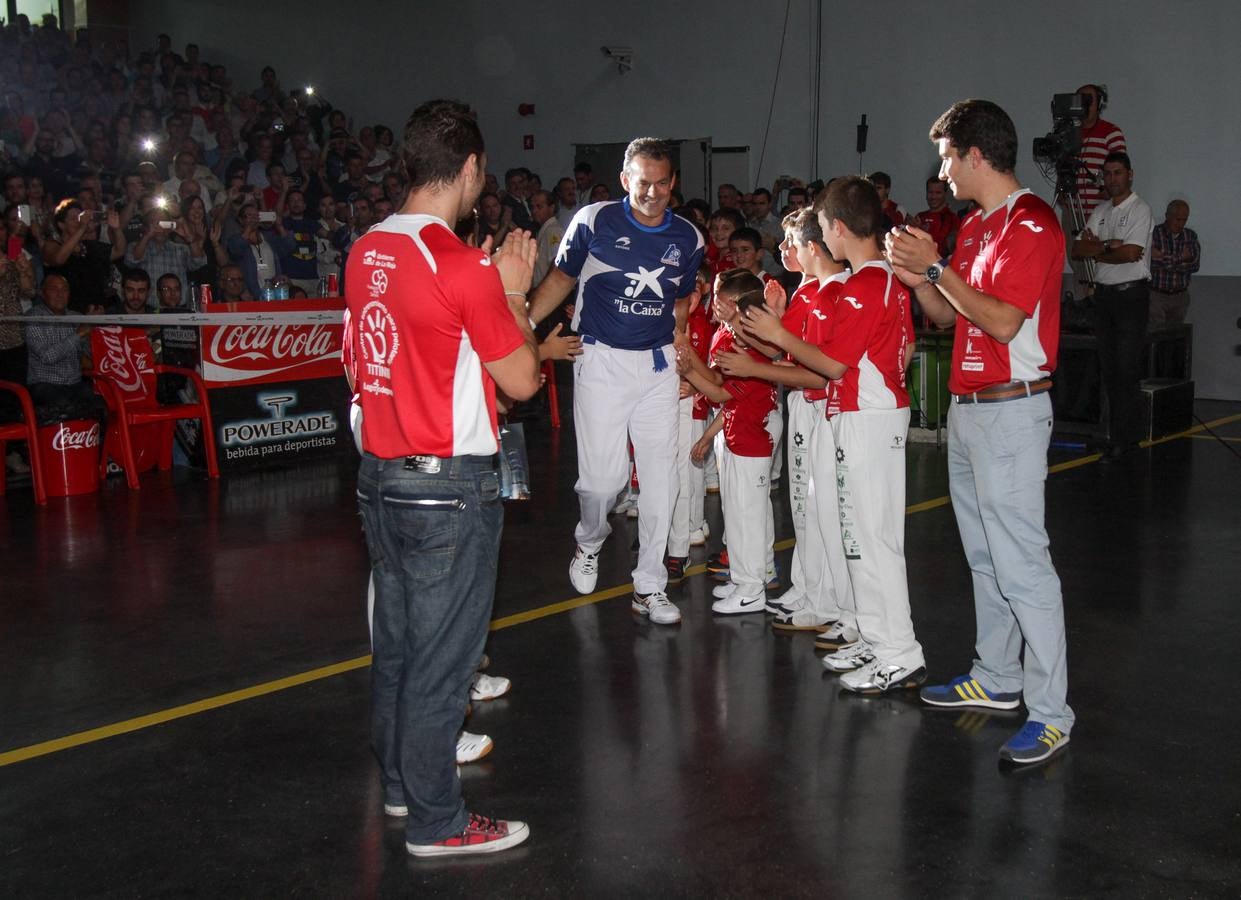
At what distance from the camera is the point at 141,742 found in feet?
14.4

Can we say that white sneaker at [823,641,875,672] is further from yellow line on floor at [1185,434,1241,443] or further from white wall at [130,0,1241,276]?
white wall at [130,0,1241,276]

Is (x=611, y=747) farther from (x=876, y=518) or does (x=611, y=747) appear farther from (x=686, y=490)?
(x=686, y=490)

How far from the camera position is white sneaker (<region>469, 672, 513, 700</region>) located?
15.5 feet

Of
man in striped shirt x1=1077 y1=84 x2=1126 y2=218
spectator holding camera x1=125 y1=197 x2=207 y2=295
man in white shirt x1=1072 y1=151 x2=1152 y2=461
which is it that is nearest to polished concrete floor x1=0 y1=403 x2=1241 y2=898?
man in white shirt x1=1072 y1=151 x2=1152 y2=461

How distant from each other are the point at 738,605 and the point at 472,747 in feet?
6.51

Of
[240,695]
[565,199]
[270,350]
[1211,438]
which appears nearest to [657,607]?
[240,695]

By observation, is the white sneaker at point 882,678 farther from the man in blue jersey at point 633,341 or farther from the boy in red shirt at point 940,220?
the boy in red shirt at point 940,220

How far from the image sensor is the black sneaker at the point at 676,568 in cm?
643

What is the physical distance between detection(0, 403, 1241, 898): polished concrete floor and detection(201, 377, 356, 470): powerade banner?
104 inches

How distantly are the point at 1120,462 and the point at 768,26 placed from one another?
8738 mm

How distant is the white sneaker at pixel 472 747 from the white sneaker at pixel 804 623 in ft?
5.93

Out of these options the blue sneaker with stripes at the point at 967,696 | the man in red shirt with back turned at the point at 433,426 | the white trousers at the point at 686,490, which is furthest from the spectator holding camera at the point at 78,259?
the blue sneaker with stripes at the point at 967,696

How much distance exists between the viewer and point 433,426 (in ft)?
10.6

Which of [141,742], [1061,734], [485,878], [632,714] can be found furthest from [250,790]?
[1061,734]
